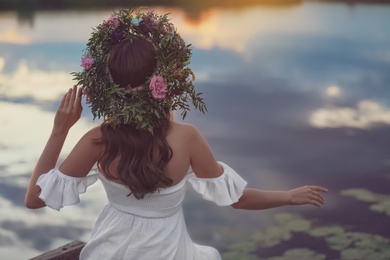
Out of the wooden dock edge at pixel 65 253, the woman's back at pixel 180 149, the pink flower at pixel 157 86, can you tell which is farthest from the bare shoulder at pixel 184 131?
the wooden dock edge at pixel 65 253

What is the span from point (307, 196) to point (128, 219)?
0.53 meters

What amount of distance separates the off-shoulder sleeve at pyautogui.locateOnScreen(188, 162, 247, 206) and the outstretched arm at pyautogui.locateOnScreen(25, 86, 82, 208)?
377mm

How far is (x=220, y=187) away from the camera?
2.16m

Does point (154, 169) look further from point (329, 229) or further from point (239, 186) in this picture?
point (329, 229)

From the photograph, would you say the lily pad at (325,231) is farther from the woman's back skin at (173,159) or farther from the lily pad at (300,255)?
the woman's back skin at (173,159)

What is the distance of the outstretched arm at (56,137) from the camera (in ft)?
6.96

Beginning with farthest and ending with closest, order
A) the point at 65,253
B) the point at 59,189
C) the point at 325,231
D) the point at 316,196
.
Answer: the point at 325,231 → the point at 65,253 → the point at 316,196 → the point at 59,189

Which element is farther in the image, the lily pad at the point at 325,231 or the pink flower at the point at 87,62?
the lily pad at the point at 325,231

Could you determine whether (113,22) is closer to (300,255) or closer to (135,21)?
(135,21)

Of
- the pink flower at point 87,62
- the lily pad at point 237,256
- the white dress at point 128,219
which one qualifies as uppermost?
the pink flower at point 87,62

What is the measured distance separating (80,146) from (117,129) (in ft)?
0.37

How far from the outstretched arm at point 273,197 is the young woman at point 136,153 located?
4 centimetres

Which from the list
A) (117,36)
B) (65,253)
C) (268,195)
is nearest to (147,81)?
(117,36)

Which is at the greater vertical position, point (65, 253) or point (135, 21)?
point (135, 21)
